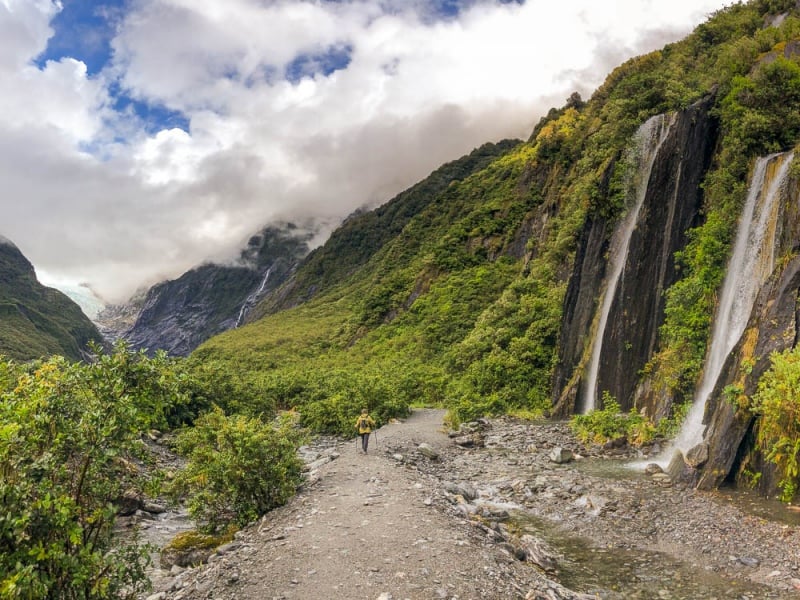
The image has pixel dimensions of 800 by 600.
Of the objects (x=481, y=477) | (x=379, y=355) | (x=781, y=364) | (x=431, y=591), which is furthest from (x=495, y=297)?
(x=431, y=591)

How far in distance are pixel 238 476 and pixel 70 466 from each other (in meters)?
6.70

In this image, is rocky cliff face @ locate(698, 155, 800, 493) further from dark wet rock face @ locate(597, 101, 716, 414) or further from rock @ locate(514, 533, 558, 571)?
dark wet rock face @ locate(597, 101, 716, 414)

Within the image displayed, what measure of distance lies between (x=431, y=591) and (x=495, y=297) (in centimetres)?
5685

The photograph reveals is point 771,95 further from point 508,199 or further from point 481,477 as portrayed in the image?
point 508,199

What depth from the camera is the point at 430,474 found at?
19.1 m

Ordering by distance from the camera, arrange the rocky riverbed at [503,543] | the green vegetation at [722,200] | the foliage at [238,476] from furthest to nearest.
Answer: the green vegetation at [722,200]
the foliage at [238,476]
the rocky riverbed at [503,543]

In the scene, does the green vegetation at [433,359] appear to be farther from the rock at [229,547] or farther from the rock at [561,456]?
the rock at [561,456]

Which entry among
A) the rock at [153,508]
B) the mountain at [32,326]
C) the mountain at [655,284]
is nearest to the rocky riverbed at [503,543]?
the mountain at [655,284]

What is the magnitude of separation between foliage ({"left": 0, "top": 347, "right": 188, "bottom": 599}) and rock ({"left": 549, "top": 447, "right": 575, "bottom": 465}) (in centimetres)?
1599

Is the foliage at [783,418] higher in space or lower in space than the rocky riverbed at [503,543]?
higher

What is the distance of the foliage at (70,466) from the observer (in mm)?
5707

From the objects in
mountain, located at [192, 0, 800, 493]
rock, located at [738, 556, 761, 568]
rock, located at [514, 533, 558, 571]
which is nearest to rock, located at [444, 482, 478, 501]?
rock, located at [514, 533, 558, 571]

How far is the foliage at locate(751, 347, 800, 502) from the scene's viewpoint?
12.3 metres

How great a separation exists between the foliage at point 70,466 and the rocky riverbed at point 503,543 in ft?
9.75
